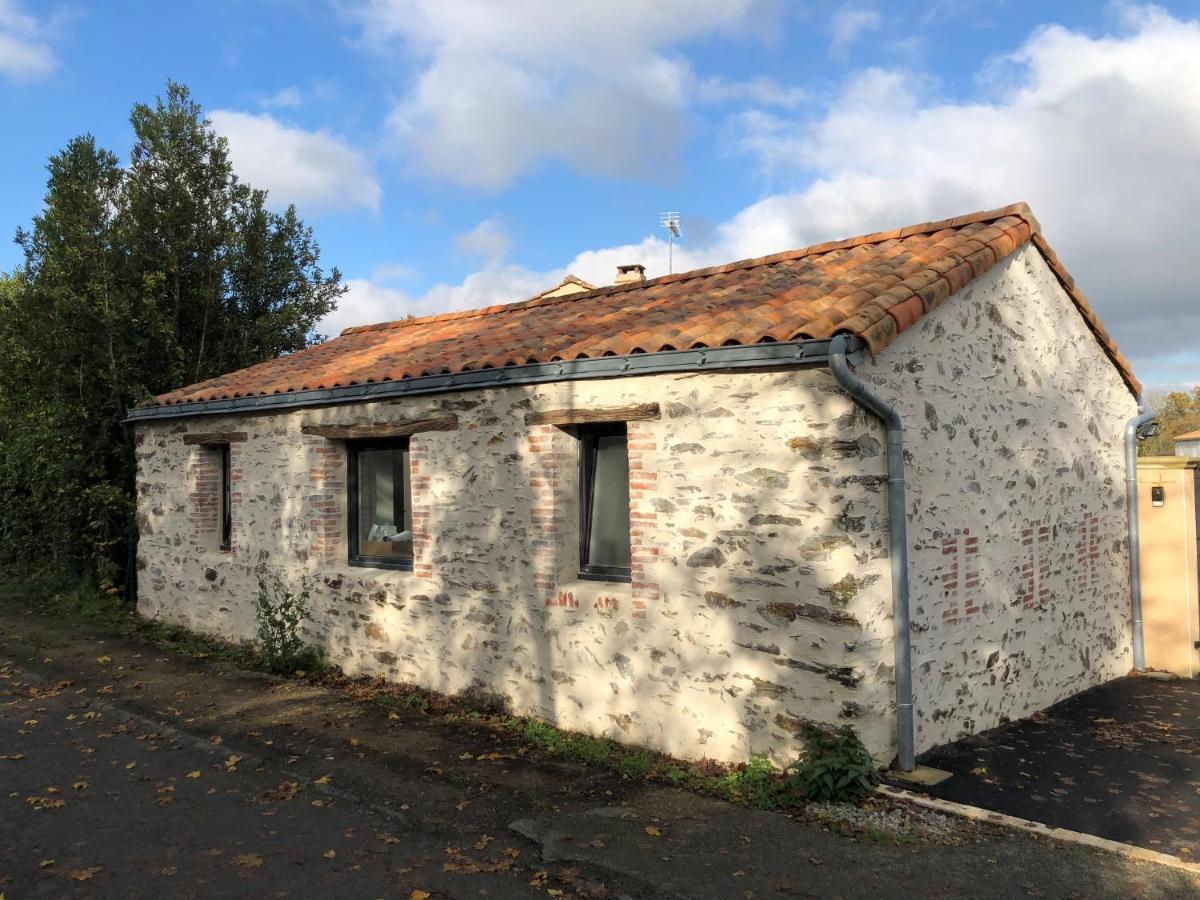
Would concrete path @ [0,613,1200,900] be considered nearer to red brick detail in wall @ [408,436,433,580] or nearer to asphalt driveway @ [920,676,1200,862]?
asphalt driveway @ [920,676,1200,862]

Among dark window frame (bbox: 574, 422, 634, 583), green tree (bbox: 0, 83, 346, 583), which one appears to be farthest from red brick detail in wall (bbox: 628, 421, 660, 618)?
green tree (bbox: 0, 83, 346, 583)

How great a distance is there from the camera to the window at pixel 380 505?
8016 mm

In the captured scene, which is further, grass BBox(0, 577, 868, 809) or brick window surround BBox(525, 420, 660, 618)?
brick window surround BBox(525, 420, 660, 618)

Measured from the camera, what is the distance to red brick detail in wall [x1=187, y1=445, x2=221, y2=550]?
9875mm

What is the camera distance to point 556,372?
6.31 m

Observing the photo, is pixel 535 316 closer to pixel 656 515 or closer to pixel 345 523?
pixel 345 523

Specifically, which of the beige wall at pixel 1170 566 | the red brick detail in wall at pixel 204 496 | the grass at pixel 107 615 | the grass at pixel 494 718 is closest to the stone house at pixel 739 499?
the grass at pixel 494 718

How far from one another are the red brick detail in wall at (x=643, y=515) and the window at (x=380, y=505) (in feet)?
8.91

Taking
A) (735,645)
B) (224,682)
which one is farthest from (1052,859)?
(224,682)

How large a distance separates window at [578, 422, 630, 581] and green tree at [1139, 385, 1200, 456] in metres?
40.9

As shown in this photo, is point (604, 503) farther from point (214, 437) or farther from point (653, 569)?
point (214, 437)

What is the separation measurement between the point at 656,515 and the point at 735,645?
1.01 metres

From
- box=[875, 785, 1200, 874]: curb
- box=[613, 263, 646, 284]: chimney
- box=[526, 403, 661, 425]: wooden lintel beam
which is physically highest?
box=[613, 263, 646, 284]: chimney

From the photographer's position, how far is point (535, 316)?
930 centimetres
